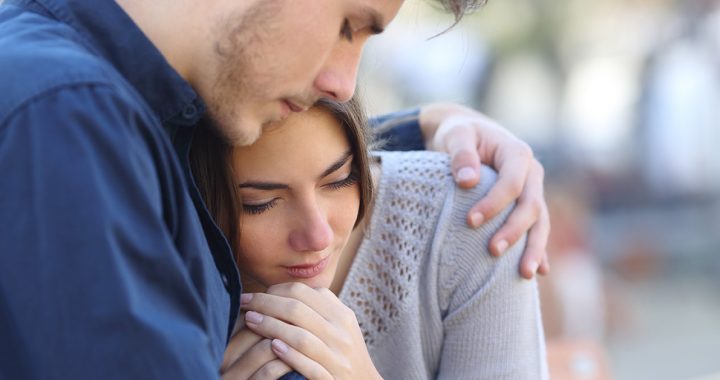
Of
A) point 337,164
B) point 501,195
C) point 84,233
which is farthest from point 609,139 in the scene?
point 84,233

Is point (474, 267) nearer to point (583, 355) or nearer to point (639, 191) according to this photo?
point (583, 355)

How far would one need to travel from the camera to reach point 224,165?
205cm

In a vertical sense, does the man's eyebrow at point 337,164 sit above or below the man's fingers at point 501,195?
above

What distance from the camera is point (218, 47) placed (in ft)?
5.27

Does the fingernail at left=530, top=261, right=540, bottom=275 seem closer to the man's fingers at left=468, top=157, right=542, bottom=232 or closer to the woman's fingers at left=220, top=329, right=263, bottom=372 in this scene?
the man's fingers at left=468, top=157, right=542, bottom=232

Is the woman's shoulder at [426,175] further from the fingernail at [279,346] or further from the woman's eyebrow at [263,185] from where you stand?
the fingernail at [279,346]

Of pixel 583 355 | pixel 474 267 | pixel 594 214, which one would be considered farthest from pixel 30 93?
pixel 594 214

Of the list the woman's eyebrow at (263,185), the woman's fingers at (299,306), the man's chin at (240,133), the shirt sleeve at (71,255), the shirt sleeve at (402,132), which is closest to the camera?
the shirt sleeve at (71,255)

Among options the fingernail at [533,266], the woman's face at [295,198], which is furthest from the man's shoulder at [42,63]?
the fingernail at [533,266]

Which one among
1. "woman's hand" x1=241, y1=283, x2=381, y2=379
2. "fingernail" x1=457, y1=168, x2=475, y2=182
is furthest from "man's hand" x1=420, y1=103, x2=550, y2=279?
"woman's hand" x1=241, y1=283, x2=381, y2=379

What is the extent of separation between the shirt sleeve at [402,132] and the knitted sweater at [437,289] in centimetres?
32

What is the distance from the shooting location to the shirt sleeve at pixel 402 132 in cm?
290

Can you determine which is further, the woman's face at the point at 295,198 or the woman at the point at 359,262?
the woman's face at the point at 295,198

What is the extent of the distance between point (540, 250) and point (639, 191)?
826 centimetres
